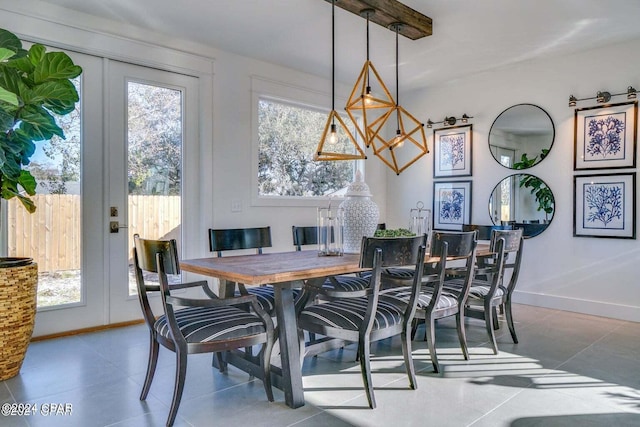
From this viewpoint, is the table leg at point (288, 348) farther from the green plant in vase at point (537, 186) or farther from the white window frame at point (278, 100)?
the green plant in vase at point (537, 186)

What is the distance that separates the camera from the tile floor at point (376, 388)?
199 centimetres

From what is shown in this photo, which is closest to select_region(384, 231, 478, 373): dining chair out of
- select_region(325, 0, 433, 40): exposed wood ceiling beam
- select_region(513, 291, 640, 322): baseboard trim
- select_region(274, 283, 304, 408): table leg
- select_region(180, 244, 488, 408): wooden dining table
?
select_region(180, 244, 488, 408): wooden dining table

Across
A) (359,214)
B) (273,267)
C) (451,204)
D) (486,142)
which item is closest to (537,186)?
(486,142)

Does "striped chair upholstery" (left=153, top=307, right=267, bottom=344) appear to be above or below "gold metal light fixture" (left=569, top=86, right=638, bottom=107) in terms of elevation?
below

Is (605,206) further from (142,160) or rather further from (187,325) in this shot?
(142,160)

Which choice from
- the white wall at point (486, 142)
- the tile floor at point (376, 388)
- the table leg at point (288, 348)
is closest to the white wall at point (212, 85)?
the white wall at point (486, 142)

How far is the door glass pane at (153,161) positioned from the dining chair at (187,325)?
1598 mm

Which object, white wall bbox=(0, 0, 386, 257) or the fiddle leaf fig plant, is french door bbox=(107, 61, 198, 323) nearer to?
white wall bbox=(0, 0, 386, 257)

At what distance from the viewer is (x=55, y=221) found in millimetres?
3250

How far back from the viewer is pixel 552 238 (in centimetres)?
429

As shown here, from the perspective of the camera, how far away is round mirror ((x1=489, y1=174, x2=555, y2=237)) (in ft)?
14.2

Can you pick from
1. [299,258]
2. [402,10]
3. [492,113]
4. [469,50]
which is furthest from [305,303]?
[492,113]

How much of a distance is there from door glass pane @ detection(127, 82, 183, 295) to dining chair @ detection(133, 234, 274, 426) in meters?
1.60

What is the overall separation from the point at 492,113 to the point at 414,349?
294 cm
